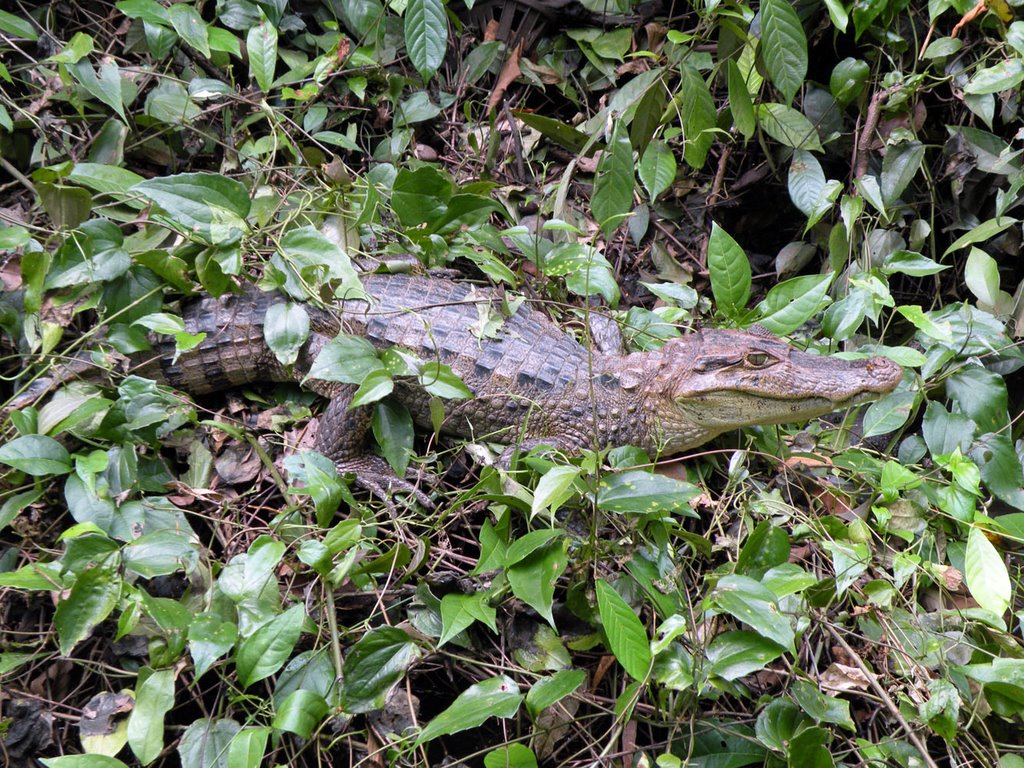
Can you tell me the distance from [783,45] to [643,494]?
1.79 m

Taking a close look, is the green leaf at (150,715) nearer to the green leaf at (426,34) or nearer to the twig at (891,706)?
the twig at (891,706)

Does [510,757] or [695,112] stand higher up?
[695,112]

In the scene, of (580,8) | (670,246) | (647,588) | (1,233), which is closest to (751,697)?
(647,588)

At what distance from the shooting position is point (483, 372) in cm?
304

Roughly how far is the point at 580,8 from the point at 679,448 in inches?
92.0

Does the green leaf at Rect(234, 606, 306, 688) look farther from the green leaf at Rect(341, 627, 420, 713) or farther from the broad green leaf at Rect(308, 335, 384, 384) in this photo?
the broad green leaf at Rect(308, 335, 384, 384)

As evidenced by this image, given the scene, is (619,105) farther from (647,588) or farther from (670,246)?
(647,588)

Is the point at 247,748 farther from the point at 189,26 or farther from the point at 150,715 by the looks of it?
the point at 189,26

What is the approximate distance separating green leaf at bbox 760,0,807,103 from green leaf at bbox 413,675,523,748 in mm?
2308

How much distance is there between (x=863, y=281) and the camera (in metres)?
2.76

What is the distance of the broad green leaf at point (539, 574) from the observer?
2.10 meters

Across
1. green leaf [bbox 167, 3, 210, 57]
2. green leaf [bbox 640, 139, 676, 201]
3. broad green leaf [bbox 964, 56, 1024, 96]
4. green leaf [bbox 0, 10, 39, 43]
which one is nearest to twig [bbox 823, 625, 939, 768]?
green leaf [bbox 640, 139, 676, 201]

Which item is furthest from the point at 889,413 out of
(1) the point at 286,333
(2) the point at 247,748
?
(2) the point at 247,748

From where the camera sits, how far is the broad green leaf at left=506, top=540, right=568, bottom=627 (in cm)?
210
